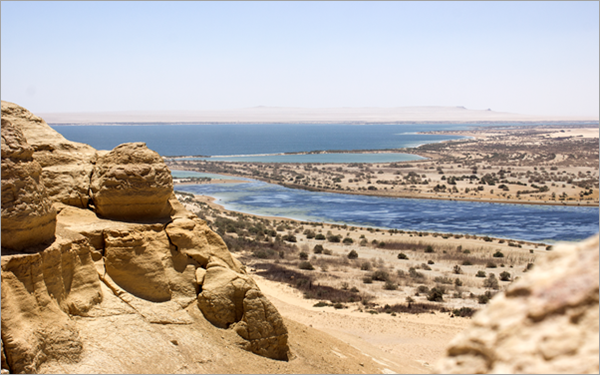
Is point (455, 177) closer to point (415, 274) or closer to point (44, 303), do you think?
point (415, 274)

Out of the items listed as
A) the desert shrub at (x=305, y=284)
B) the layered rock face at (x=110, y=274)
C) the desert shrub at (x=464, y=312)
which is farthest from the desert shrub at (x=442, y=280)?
the layered rock face at (x=110, y=274)

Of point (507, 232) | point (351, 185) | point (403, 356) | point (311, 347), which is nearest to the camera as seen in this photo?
point (311, 347)

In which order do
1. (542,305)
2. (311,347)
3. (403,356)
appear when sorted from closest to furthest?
(542,305), (311,347), (403,356)

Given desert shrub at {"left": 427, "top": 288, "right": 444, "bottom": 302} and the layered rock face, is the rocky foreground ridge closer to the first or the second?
the layered rock face

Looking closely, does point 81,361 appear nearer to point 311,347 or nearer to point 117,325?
point 117,325

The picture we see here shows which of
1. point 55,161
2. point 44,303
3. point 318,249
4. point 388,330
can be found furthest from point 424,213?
point 44,303

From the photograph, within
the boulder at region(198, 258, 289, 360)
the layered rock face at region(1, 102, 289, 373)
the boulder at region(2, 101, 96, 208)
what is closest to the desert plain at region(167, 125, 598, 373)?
the boulder at region(198, 258, 289, 360)

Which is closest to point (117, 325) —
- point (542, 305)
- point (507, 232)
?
point (542, 305)
